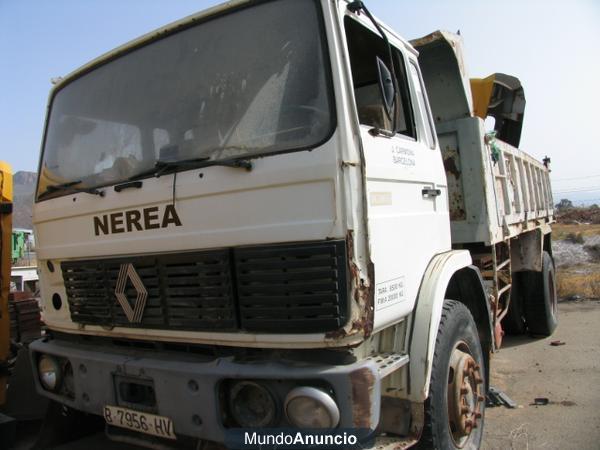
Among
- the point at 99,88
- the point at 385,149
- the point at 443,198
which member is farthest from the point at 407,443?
the point at 99,88

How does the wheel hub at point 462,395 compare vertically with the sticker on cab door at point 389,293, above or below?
below

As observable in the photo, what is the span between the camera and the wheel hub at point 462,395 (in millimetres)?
2570

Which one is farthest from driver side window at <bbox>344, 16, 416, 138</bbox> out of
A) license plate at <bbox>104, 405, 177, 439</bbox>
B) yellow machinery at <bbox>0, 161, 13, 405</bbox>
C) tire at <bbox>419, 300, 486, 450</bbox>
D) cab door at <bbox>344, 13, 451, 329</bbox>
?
yellow machinery at <bbox>0, 161, 13, 405</bbox>

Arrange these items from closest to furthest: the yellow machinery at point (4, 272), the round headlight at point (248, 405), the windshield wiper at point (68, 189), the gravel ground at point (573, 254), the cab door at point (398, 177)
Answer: the round headlight at point (248, 405) → the cab door at point (398, 177) → the windshield wiper at point (68, 189) → the yellow machinery at point (4, 272) → the gravel ground at point (573, 254)

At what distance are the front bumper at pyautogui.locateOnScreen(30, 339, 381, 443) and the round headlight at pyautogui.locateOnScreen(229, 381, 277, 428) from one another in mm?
67

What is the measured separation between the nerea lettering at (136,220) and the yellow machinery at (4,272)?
1.92 m

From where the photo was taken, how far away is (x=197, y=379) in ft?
6.50

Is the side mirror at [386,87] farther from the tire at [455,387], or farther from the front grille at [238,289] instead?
the tire at [455,387]

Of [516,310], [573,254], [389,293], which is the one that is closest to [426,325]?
[389,293]

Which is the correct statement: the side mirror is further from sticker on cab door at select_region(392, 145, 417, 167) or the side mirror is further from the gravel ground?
the gravel ground

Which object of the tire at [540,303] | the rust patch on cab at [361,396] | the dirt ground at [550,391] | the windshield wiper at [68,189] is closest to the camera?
the rust patch on cab at [361,396]

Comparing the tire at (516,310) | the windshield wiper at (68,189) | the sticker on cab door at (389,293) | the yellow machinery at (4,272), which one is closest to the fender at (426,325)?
the sticker on cab door at (389,293)

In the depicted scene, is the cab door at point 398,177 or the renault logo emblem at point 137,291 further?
the renault logo emblem at point 137,291

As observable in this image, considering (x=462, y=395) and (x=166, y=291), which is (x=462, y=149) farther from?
(x=166, y=291)
